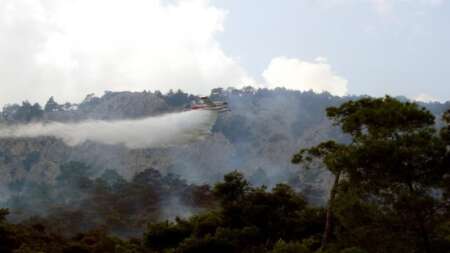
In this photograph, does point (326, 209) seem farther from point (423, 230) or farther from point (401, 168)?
point (401, 168)

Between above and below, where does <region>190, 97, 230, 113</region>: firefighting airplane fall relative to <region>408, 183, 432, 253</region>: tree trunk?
above

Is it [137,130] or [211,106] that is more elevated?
[137,130]

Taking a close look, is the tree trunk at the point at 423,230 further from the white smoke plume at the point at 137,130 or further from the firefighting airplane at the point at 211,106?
the white smoke plume at the point at 137,130

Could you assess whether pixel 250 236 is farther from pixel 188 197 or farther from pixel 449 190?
pixel 188 197

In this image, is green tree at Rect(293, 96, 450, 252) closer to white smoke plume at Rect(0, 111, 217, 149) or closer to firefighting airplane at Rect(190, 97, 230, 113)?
firefighting airplane at Rect(190, 97, 230, 113)

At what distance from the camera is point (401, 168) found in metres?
19.6

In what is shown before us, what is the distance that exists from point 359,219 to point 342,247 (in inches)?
115

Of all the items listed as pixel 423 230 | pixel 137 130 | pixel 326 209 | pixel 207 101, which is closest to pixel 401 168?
pixel 423 230

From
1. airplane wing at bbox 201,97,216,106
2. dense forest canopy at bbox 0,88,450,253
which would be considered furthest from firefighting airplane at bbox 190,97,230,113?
dense forest canopy at bbox 0,88,450,253

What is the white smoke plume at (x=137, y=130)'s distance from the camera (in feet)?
170

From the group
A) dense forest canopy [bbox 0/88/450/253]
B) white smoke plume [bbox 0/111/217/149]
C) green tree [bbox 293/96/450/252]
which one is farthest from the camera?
white smoke plume [bbox 0/111/217/149]

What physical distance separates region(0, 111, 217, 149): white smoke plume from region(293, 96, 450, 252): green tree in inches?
986

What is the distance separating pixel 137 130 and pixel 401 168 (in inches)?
2554

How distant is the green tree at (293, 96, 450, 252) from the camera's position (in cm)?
1941
